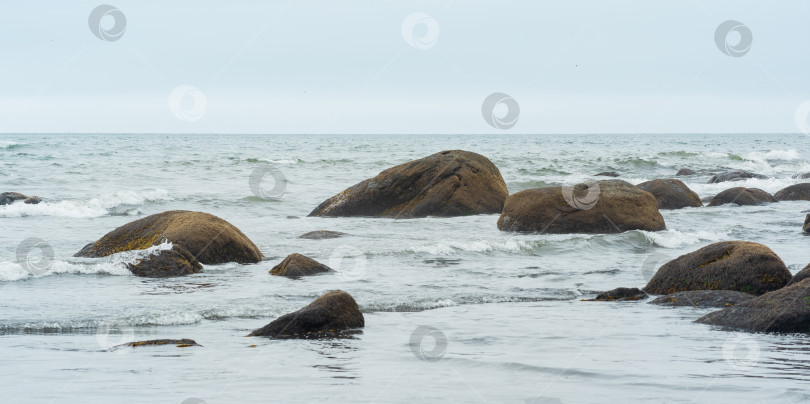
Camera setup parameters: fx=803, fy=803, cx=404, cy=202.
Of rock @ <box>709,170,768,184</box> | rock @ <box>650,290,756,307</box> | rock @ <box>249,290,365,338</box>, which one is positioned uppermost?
A: rock @ <box>709,170,768,184</box>

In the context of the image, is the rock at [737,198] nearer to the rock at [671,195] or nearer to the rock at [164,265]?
the rock at [671,195]

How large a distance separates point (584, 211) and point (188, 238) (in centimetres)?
771

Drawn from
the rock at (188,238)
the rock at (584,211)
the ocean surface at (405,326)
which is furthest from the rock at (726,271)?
the rock at (188,238)

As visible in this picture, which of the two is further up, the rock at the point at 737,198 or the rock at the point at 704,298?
the rock at the point at 737,198

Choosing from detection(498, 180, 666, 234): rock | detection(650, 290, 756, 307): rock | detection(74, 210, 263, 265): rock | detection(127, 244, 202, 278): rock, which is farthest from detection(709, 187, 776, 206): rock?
detection(127, 244, 202, 278): rock

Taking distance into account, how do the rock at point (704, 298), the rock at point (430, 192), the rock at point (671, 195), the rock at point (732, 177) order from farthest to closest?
the rock at point (732, 177)
the rock at point (671, 195)
the rock at point (430, 192)
the rock at point (704, 298)

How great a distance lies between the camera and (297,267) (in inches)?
427

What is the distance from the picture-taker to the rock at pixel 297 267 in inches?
425

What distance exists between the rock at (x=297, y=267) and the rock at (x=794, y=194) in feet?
57.6

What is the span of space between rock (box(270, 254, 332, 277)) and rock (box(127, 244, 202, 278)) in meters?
1.17

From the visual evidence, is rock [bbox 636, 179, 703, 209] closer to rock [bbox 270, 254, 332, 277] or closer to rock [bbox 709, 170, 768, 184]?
rock [bbox 709, 170, 768, 184]

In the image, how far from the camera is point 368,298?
9383mm

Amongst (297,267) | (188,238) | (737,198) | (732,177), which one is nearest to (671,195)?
(737,198)

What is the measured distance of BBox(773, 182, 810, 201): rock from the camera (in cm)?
2377
